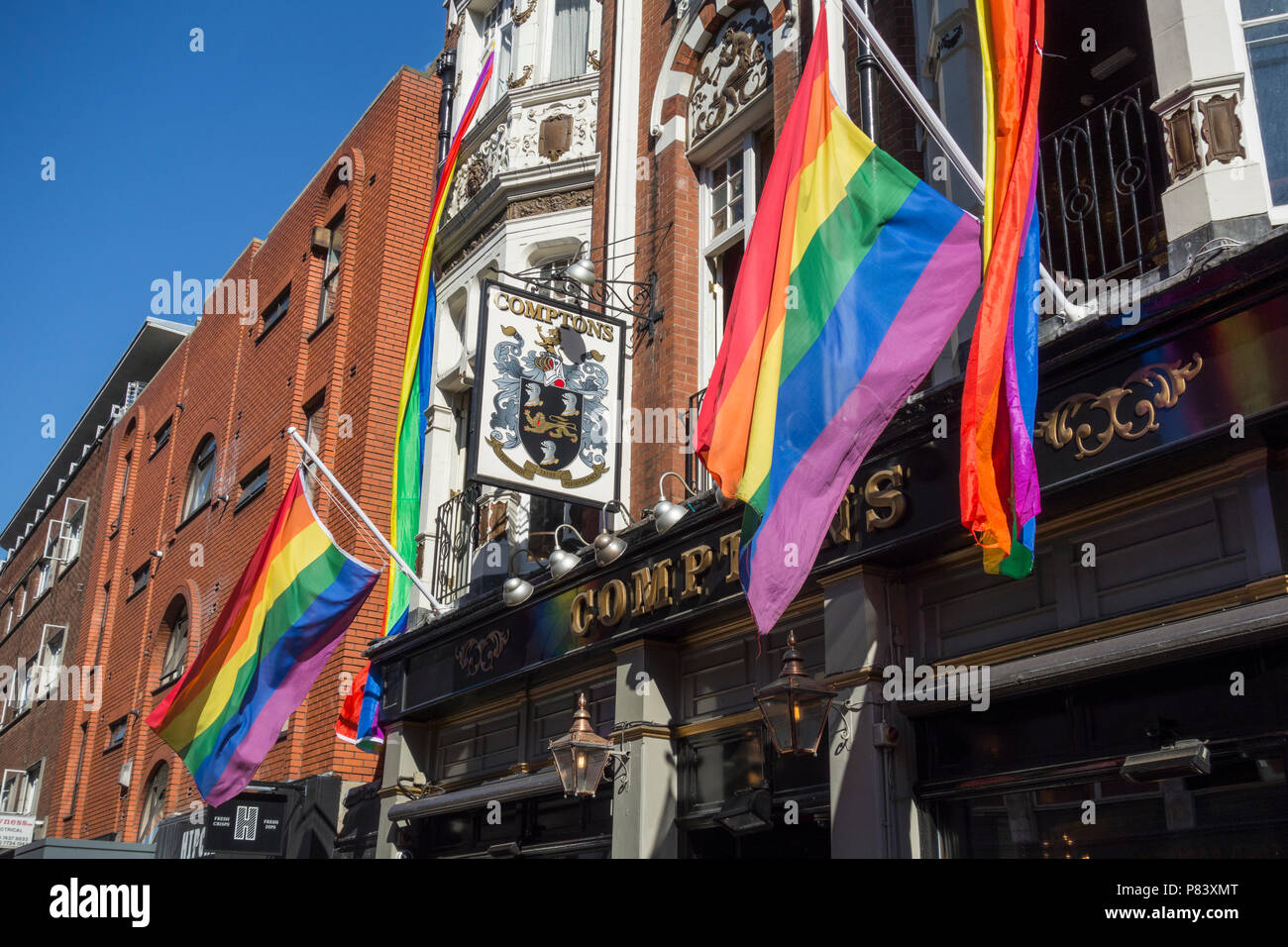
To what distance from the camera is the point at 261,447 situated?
1914cm

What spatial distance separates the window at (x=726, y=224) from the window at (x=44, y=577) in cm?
2751

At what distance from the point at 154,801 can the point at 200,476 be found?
228 inches

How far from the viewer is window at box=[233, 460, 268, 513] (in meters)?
18.7

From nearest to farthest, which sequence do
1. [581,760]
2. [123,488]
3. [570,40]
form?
[581,760], [570,40], [123,488]

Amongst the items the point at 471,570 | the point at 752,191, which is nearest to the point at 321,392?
the point at 471,570

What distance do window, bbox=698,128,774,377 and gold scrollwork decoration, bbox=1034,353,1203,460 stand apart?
14.6ft

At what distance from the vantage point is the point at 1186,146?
642cm

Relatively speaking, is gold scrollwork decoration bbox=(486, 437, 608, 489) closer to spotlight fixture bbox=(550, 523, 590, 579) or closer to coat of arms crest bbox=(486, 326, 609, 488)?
coat of arms crest bbox=(486, 326, 609, 488)

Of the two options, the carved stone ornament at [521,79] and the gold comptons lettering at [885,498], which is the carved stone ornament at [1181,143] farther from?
the carved stone ornament at [521,79]

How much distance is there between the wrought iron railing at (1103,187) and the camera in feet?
23.5

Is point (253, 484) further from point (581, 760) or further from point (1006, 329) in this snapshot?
point (1006, 329)

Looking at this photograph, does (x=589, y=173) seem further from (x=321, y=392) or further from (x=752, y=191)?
(x=321, y=392)

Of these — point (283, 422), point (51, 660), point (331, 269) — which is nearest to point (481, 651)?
point (283, 422)

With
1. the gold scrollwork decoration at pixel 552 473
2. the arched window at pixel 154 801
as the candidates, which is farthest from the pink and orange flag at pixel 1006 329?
the arched window at pixel 154 801
